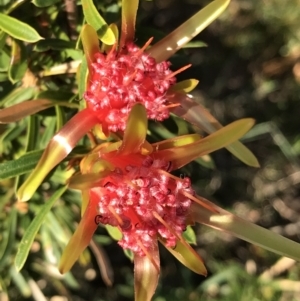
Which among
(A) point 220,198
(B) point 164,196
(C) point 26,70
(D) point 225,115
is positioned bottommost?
(A) point 220,198

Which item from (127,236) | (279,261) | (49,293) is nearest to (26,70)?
(127,236)

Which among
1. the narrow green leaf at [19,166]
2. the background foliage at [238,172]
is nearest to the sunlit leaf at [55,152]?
the narrow green leaf at [19,166]

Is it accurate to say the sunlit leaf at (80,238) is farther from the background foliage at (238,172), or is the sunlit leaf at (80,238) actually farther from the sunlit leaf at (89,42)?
the background foliage at (238,172)

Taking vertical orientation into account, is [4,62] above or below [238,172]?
above

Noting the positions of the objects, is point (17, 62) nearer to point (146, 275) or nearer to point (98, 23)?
point (98, 23)

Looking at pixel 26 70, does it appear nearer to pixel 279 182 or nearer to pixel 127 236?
pixel 127 236

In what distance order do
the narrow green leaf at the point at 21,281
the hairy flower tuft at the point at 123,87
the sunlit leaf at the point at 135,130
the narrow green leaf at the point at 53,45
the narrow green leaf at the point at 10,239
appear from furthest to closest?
the narrow green leaf at the point at 21,281, the narrow green leaf at the point at 10,239, the narrow green leaf at the point at 53,45, the hairy flower tuft at the point at 123,87, the sunlit leaf at the point at 135,130

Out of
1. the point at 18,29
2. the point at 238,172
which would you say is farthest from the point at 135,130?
the point at 238,172
